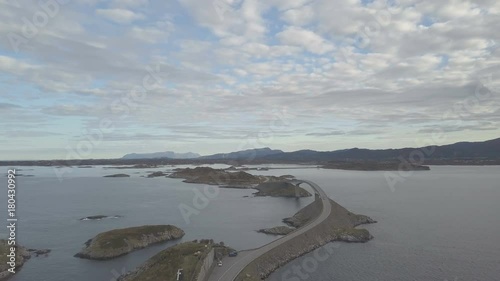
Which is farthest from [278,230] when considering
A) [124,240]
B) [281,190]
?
[281,190]

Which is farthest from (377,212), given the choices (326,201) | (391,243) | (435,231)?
A: (391,243)

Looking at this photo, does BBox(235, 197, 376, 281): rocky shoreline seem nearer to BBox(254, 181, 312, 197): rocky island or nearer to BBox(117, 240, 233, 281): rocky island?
BBox(117, 240, 233, 281): rocky island

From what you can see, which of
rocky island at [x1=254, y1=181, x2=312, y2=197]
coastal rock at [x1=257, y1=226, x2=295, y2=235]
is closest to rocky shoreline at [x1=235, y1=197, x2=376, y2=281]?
coastal rock at [x1=257, y1=226, x2=295, y2=235]

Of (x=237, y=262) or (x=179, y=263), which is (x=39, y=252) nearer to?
(x=179, y=263)

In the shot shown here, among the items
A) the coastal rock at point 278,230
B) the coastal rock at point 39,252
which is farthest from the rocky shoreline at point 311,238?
the coastal rock at point 39,252

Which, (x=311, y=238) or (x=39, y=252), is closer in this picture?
(x=39, y=252)

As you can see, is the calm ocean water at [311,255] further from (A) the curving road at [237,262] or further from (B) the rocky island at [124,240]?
(A) the curving road at [237,262]

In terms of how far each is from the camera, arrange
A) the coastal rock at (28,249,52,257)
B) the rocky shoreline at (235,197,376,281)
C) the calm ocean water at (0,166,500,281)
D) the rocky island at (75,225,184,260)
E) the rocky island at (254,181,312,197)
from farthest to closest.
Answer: the rocky island at (254,181,312,197) → the coastal rock at (28,249,52,257) → the rocky island at (75,225,184,260) → the calm ocean water at (0,166,500,281) → the rocky shoreline at (235,197,376,281)
